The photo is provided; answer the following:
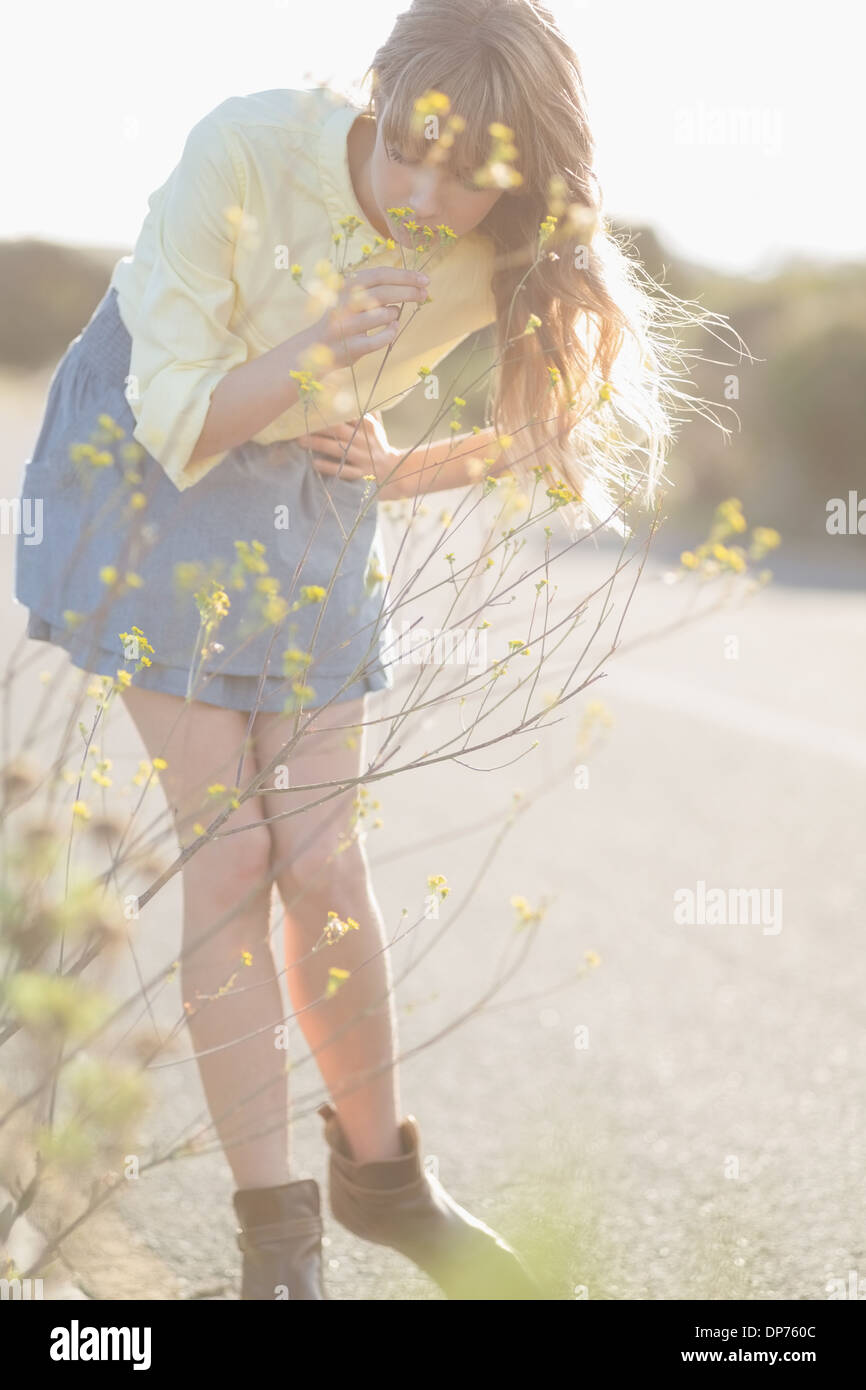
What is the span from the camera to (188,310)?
2.18 m

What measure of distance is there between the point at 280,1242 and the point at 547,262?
144cm

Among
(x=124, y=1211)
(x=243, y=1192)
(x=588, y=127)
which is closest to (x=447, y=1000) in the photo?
(x=124, y=1211)

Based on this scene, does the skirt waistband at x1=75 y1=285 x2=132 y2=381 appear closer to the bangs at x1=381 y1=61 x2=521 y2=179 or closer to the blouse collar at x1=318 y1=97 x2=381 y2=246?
the blouse collar at x1=318 y1=97 x2=381 y2=246

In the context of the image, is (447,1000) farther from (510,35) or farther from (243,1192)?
(510,35)

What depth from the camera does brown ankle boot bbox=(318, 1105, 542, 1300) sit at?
8.01ft

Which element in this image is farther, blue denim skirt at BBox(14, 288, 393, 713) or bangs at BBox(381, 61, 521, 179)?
blue denim skirt at BBox(14, 288, 393, 713)

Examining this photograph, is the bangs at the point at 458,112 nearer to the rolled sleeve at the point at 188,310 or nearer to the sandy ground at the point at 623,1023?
the rolled sleeve at the point at 188,310

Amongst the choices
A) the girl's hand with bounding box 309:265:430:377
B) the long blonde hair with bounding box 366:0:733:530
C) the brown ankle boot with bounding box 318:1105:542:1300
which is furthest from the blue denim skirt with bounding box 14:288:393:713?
the brown ankle boot with bounding box 318:1105:542:1300
